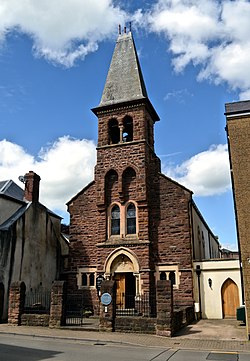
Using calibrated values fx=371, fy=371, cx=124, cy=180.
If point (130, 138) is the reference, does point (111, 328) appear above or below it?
below

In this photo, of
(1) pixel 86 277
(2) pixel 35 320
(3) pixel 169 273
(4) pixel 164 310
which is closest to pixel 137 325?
(4) pixel 164 310

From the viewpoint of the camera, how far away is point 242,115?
57.4 ft

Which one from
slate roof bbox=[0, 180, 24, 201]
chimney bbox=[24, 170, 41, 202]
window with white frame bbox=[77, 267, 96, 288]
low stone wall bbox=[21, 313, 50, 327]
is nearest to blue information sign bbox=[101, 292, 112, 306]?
low stone wall bbox=[21, 313, 50, 327]

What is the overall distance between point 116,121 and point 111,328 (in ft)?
50.3

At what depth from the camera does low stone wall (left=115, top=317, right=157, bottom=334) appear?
17094mm

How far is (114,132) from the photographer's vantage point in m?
28.4

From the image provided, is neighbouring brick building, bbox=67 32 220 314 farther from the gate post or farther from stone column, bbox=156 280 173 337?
stone column, bbox=156 280 173 337

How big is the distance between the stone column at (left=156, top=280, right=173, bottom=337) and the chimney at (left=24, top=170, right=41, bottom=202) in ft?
41.8

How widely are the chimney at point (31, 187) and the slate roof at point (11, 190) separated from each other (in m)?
0.59

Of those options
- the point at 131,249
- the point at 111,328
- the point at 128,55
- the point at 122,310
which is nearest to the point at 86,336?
the point at 111,328

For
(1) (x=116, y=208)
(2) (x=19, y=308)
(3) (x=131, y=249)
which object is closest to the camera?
(2) (x=19, y=308)

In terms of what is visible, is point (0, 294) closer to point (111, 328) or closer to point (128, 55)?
point (111, 328)

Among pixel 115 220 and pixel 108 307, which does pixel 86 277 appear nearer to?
pixel 115 220

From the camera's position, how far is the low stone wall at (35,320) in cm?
1891
